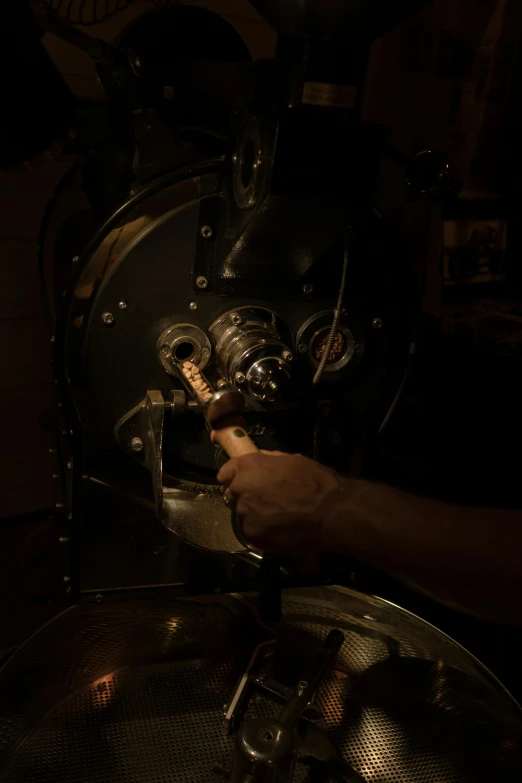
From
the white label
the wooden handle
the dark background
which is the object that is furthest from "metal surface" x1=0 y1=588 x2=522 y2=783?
the white label

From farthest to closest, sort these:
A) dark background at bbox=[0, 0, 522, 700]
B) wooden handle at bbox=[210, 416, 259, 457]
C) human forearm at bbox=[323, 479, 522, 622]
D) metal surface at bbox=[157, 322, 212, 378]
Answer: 1. dark background at bbox=[0, 0, 522, 700]
2. metal surface at bbox=[157, 322, 212, 378]
3. wooden handle at bbox=[210, 416, 259, 457]
4. human forearm at bbox=[323, 479, 522, 622]

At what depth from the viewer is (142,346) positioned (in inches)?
32.8

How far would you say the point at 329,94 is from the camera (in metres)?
0.67

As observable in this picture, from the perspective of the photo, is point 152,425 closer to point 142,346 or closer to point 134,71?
point 142,346

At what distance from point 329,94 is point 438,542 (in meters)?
0.45

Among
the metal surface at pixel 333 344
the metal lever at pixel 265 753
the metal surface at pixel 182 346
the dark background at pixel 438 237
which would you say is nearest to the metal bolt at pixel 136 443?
the metal surface at pixel 182 346

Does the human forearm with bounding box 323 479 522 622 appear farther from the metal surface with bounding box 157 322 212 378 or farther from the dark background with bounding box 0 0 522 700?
the dark background with bounding box 0 0 522 700

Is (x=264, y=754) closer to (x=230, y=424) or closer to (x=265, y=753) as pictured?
(x=265, y=753)

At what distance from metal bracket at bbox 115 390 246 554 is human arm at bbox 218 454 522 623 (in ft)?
0.44

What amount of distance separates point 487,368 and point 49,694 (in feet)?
3.16

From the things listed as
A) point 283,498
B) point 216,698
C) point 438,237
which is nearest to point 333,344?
point 283,498

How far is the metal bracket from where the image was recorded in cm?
82

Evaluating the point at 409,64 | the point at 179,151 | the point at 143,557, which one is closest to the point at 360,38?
the point at 179,151

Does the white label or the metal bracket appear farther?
the metal bracket
